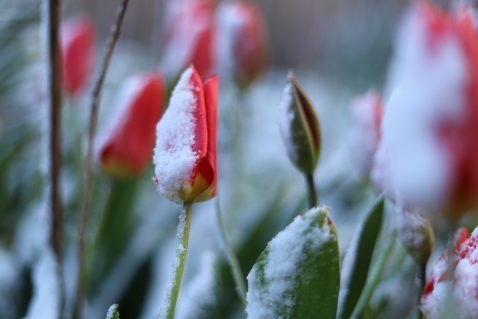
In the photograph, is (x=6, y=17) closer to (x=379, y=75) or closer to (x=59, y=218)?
(x=59, y=218)

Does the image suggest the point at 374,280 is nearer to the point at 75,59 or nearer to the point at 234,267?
the point at 234,267

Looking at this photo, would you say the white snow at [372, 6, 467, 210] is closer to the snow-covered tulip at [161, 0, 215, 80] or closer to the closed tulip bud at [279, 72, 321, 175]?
the closed tulip bud at [279, 72, 321, 175]

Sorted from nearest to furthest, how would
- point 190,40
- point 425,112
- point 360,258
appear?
1. point 425,112
2. point 360,258
3. point 190,40

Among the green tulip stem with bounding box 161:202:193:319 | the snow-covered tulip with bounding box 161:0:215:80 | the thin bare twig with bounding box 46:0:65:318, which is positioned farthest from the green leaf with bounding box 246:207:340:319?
the snow-covered tulip with bounding box 161:0:215:80

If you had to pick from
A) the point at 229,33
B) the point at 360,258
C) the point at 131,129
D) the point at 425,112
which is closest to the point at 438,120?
the point at 425,112

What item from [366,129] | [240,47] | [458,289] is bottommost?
[458,289]

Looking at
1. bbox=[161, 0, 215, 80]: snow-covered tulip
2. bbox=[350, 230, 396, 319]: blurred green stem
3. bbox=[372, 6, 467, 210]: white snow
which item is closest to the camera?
bbox=[372, 6, 467, 210]: white snow
